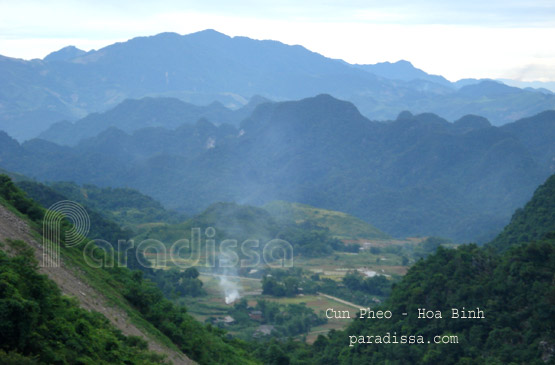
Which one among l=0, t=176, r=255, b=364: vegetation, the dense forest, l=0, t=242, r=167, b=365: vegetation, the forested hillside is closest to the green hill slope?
the dense forest

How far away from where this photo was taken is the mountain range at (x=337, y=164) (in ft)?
300

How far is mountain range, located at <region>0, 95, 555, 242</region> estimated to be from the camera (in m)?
91.5

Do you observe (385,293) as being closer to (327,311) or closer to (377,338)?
(327,311)

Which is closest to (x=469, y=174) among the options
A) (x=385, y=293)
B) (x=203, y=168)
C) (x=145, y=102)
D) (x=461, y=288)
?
(x=203, y=168)

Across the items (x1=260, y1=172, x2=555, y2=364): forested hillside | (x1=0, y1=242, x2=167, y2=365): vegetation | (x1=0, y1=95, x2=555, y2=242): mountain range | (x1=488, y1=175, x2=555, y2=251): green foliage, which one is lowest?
(x1=260, y1=172, x2=555, y2=364): forested hillside

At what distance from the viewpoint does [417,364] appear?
20500 millimetres

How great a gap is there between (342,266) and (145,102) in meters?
123

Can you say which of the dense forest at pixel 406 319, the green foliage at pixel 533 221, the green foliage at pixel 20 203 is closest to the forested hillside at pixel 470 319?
the dense forest at pixel 406 319

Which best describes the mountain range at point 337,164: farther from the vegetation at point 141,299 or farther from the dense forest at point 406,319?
the vegetation at point 141,299

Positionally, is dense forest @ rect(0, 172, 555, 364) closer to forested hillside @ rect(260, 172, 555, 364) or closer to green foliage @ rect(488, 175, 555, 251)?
forested hillside @ rect(260, 172, 555, 364)

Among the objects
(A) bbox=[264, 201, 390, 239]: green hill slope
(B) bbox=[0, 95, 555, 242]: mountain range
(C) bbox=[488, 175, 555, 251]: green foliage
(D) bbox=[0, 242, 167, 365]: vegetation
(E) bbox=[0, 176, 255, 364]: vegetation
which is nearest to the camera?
(D) bbox=[0, 242, 167, 365]: vegetation

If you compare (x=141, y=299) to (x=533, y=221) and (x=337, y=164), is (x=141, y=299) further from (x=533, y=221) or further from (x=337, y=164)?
(x=337, y=164)

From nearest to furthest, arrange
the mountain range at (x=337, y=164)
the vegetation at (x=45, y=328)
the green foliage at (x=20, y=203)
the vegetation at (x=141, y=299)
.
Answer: the vegetation at (x=45, y=328) < the vegetation at (x=141, y=299) < the green foliage at (x=20, y=203) < the mountain range at (x=337, y=164)

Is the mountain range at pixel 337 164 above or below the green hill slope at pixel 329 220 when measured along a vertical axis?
above
